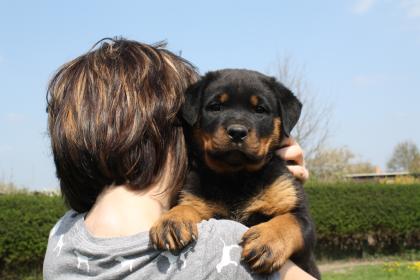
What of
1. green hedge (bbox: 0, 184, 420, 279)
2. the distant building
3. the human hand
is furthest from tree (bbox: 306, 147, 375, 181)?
the human hand

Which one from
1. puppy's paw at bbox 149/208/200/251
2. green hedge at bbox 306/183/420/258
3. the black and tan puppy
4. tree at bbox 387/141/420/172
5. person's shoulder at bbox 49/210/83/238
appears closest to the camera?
puppy's paw at bbox 149/208/200/251

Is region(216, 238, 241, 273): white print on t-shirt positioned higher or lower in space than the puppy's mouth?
lower

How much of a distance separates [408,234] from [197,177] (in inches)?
491

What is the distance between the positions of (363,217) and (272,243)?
463 inches

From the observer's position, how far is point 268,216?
2.65 metres

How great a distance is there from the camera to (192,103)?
2.64 m

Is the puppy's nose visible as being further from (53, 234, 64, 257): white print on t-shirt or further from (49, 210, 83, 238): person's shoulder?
(53, 234, 64, 257): white print on t-shirt

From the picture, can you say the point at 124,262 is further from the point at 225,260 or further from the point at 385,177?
the point at 385,177

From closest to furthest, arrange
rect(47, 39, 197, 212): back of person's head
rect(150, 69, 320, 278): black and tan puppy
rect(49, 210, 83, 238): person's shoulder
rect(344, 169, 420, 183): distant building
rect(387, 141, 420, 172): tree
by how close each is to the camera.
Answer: rect(47, 39, 197, 212): back of person's head
rect(49, 210, 83, 238): person's shoulder
rect(150, 69, 320, 278): black and tan puppy
rect(344, 169, 420, 183): distant building
rect(387, 141, 420, 172): tree

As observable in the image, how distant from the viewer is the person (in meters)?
2.01

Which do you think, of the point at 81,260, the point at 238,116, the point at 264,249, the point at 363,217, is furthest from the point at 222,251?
the point at 363,217

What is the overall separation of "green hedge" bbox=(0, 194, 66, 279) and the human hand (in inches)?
330

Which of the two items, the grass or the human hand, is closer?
the human hand

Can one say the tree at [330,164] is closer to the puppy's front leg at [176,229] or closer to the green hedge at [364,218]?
the green hedge at [364,218]
